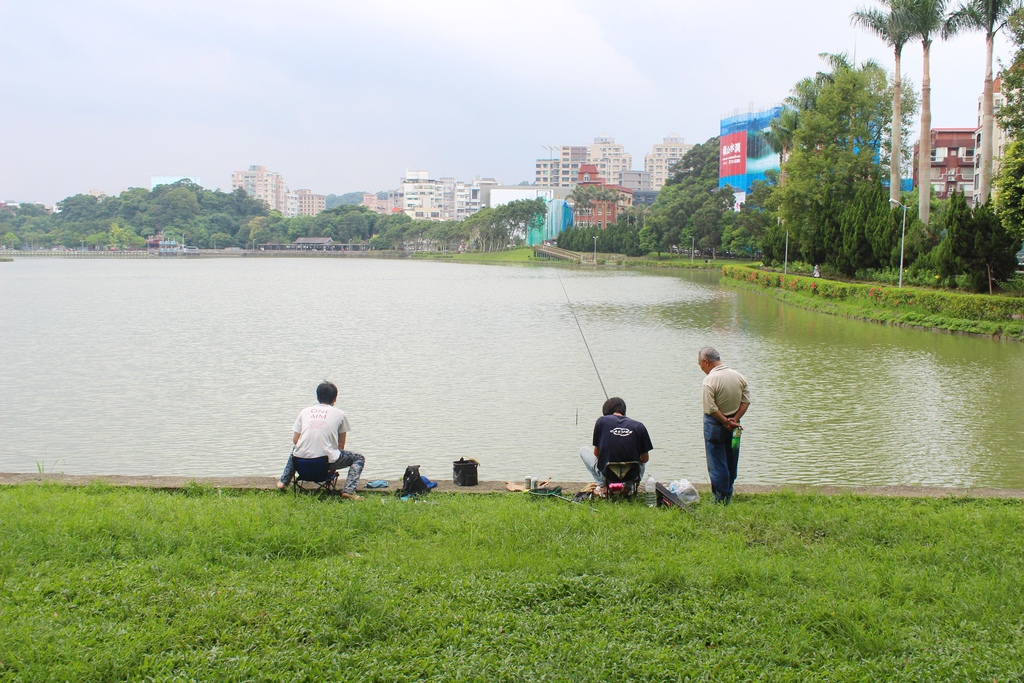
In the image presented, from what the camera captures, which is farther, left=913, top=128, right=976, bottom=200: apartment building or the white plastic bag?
left=913, top=128, right=976, bottom=200: apartment building

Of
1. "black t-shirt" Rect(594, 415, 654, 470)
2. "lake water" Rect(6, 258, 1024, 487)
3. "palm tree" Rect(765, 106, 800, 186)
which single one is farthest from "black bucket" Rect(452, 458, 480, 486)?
"palm tree" Rect(765, 106, 800, 186)

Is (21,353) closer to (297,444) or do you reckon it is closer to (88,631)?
(297,444)

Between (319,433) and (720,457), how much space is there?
313 centimetres

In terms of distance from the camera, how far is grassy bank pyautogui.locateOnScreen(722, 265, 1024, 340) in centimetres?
2312

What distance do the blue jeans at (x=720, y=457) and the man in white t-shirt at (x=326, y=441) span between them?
2.75 m

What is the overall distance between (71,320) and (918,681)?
A: 95.7 feet

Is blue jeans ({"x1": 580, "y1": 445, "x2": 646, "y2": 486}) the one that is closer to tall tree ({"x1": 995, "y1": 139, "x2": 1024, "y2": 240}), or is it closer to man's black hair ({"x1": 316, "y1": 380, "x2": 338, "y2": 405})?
man's black hair ({"x1": 316, "y1": 380, "x2": 338, "y2": 405})

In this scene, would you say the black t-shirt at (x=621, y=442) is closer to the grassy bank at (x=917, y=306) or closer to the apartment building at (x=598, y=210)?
the grassy bank at (x=917, y=306)

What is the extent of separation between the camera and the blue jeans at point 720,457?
265 inches

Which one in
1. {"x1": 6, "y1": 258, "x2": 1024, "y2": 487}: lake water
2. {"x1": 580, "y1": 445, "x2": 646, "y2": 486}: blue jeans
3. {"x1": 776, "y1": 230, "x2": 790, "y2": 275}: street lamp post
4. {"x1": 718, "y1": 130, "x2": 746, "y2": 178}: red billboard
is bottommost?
{"x1": 6, "y1": 258, "x2": 1024, "y2": 487}: lake water

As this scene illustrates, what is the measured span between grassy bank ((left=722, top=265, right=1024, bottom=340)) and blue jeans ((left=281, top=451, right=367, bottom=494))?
2073 cm

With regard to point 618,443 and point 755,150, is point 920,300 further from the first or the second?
point 755,150

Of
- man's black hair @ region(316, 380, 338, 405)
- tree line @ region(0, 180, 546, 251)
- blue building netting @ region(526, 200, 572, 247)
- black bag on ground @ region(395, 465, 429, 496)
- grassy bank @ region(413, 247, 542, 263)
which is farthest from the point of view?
tree line @ region(0, 180, 546, 251)

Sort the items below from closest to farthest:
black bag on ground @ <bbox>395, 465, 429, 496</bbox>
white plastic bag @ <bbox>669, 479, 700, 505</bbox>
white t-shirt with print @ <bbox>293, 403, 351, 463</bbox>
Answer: white plastic bag @ <bbox>669, 479, 700, 505</bbox> → white t-shirt with print @ <bbox>293, 403, 351, 463</bbox> → black bag on ground @ <bbox>395, 465, 429, 496</bbox>
